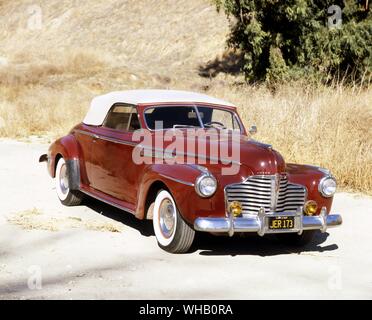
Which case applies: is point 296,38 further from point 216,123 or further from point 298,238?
point 298,238

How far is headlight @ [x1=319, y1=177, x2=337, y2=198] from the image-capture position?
6.61 metres

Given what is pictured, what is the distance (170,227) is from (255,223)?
3.03 feet

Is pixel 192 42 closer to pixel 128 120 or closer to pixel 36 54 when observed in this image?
pixel 36 54

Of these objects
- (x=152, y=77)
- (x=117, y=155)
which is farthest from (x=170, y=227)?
(x=152, y=77)

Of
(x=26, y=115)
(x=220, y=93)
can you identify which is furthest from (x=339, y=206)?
(x=26, y=115)

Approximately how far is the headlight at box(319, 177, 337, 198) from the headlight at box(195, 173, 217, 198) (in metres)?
1.27

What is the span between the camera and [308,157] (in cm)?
1112

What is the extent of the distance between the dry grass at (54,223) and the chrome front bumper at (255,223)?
1749 mm

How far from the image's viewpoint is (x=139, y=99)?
748 centimetres

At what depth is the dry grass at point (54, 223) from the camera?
7.34 m

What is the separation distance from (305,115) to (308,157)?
110 cm

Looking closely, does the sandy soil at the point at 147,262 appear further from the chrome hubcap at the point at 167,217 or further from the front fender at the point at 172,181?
the front fender at the point at 172,181

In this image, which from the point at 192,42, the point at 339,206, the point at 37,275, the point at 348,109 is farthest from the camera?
the point at 192,42

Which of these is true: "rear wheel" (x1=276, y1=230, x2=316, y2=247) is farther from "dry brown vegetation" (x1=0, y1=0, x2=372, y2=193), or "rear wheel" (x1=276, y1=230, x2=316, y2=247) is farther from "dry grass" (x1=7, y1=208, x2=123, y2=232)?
"dry brown vegetation" (x1=0, y1=0, x2=372, y2=193)
